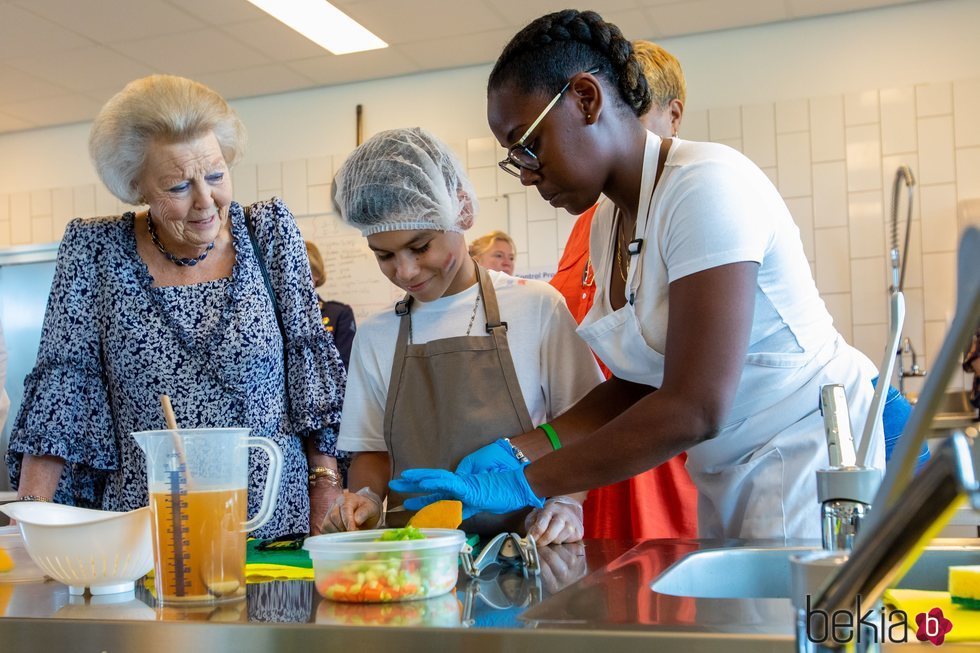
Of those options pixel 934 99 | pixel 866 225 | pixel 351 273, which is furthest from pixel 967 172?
pixel 351 273

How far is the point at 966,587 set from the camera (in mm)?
904

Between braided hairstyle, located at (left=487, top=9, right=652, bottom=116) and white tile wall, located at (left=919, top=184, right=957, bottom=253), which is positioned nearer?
braided hairstyle, located at (left=487, top=9, right=652, bottom=116)

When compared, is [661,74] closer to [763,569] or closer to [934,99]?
[763,569]

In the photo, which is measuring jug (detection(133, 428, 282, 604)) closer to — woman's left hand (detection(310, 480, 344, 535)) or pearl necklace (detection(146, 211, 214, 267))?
woman's left hand (detection(310, 480, 344, 535))

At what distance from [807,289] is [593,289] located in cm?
76

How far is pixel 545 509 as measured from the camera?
145 centimetres

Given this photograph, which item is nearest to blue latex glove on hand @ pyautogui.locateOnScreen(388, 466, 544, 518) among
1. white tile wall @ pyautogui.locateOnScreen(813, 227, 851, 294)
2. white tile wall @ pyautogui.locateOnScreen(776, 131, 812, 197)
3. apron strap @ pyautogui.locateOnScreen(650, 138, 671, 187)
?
apron strap @ pyautogui.locateOnScreen(650, 138, 671, 187)

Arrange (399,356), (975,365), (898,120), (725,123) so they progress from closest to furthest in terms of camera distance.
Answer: (399,356), (975,365), (898,120), (725,123)

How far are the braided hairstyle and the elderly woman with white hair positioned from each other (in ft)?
2.33

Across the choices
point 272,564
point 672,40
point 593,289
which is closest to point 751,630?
point 272,564

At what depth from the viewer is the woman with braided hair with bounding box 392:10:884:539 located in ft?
3.87

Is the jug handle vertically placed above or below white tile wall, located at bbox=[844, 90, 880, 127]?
below

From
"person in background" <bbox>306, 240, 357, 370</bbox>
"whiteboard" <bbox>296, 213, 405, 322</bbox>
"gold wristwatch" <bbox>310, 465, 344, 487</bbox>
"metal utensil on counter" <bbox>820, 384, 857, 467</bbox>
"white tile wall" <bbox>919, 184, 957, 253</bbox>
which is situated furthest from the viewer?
"whiteboard" <bbox>296, 213, 405, 322</bbox>

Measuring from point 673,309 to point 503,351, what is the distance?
19.0 inches
